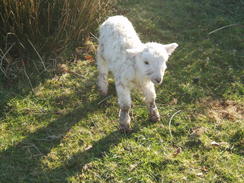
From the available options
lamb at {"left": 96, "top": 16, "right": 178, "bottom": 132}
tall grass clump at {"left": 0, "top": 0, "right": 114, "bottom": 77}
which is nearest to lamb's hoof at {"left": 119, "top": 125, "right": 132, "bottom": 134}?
lamb at {"left": 96, "top": 16, "right": 178, "bottom": 132}

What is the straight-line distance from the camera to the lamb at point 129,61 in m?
4.27

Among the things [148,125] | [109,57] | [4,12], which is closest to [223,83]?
[148,125]

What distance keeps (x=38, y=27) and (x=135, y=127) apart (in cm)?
222

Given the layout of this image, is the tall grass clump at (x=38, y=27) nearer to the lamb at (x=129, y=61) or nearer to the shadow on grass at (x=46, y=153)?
the lamb at (x=129, y=61)

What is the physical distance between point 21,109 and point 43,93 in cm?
47

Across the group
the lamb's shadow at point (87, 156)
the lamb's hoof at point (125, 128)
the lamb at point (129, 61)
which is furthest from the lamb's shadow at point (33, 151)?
the lamb at point (129, 61)

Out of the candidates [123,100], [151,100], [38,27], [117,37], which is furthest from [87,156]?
[38,27]

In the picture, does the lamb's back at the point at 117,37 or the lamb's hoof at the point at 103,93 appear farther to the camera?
the lamb's hoof at the point at 103,93

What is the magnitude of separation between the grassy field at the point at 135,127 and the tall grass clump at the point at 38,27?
402mm

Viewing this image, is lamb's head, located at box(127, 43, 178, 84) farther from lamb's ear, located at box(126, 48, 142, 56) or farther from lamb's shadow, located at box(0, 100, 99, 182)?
lamb's shadow, located at box(0, 100, 99, 182)

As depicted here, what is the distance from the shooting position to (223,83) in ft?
19.7

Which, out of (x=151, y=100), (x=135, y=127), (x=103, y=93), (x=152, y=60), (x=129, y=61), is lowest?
(x=135, y=127)

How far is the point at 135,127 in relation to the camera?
5.02 meters

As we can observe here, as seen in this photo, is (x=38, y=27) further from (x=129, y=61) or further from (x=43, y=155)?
(x=43, y=155)
